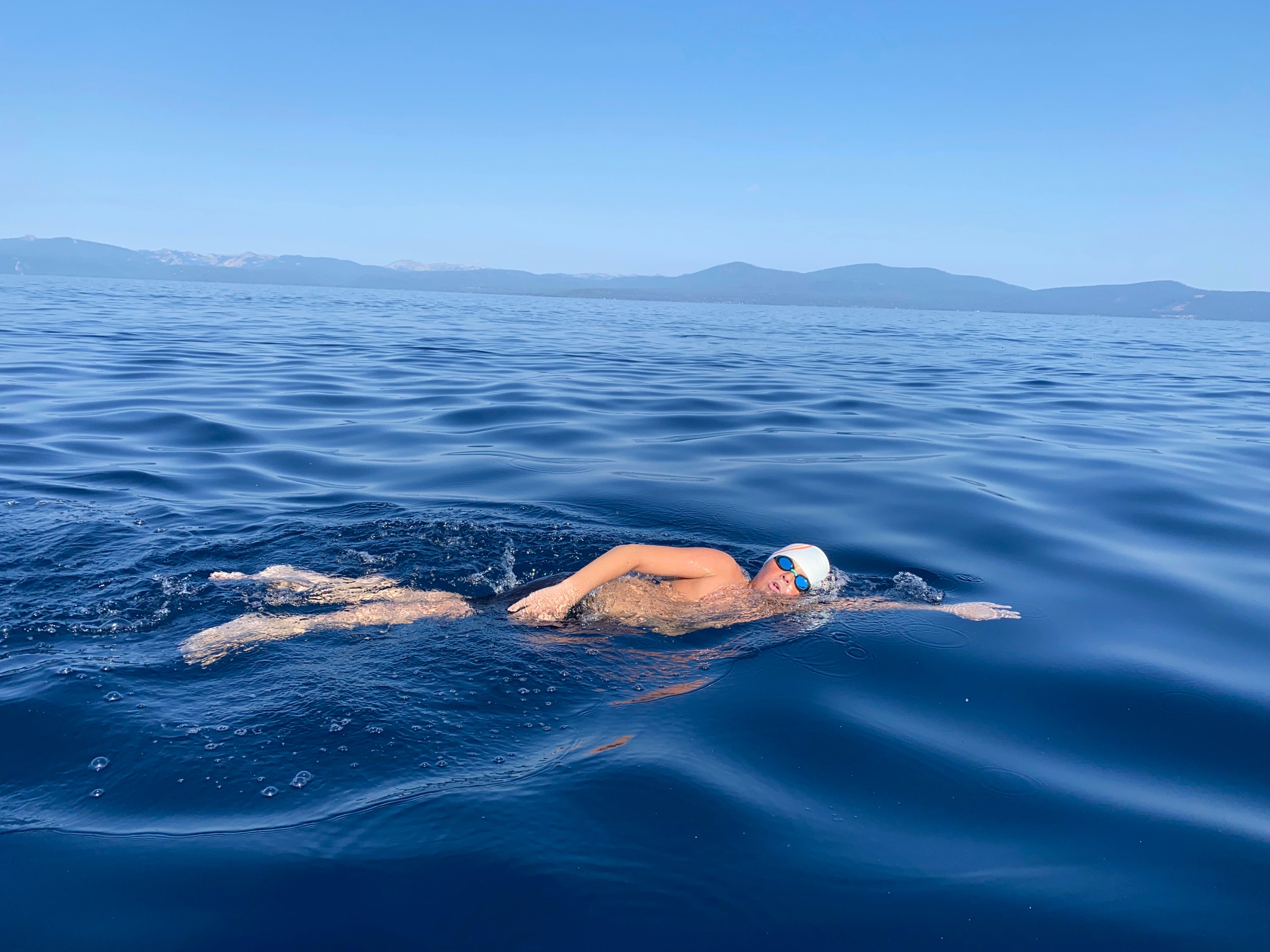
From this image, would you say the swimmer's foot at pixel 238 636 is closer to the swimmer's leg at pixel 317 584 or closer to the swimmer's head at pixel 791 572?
the swimmer's leg at pixel 317 584

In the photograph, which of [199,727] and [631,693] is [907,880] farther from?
[199,727]

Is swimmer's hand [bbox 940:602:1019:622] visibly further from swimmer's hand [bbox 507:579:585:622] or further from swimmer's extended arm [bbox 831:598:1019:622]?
swimmer's hand [bbox 507:579:585:622]

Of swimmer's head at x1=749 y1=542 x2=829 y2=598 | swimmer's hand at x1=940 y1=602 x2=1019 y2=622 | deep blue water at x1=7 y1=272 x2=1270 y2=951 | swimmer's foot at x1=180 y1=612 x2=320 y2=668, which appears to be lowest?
deep blue water at x1=7 y1=272 x2=1270 y2=951

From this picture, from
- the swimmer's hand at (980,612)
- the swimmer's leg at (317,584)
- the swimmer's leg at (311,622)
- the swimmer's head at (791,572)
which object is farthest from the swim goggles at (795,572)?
the swimmer's leg at (317,584)

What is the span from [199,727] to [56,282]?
99571mm

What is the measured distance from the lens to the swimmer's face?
6238mm

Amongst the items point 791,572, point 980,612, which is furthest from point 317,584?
point 980,612

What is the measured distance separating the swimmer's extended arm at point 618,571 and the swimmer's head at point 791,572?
401mm

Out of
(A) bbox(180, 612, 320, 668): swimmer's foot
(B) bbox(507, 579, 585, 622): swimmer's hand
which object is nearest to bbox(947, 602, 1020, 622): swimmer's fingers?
(B) bbox(507, 579, 585, 622): swimmer's hand

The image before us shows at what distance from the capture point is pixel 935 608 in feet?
20.7

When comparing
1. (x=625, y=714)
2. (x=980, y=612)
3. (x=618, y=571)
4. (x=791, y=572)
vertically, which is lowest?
(x=625, y=714)

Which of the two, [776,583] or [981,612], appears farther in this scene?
[776,583]

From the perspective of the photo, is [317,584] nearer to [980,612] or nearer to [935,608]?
[935,608]

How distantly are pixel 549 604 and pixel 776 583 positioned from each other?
190cm
